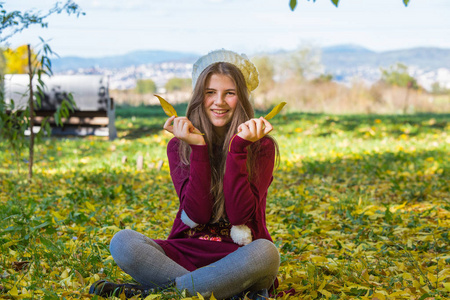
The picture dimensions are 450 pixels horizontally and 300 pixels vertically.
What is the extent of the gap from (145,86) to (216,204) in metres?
15.5

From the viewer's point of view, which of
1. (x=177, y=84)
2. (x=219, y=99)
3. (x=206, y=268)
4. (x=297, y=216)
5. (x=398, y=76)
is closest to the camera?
(x=206, y=268)

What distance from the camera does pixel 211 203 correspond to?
2.29 m

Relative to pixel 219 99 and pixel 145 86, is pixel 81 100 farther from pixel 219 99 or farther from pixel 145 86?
pixel 145 86

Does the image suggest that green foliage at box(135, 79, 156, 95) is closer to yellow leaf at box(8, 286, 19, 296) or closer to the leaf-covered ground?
the leaf-covered ground

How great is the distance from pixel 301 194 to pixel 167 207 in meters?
1.21

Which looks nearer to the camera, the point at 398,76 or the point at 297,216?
the point at 297,216

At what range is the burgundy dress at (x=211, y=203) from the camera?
220 centimetres

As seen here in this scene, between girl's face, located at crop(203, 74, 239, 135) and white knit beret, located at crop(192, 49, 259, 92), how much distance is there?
10 cm

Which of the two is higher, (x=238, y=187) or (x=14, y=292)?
(x=238, y=187)

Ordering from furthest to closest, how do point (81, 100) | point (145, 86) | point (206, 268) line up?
point (145, 86), point (81, 100), point (206, 268)

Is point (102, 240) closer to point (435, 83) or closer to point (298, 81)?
point (298, 81)

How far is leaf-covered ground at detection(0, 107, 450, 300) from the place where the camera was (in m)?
2.43

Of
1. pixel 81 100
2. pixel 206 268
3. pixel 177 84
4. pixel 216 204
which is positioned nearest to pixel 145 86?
pixel 177 84

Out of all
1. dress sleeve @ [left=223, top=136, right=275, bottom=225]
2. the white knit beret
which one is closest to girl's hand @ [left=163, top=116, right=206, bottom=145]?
dress sleeve @ [left=223, top=136, right=275, bottom=225]
